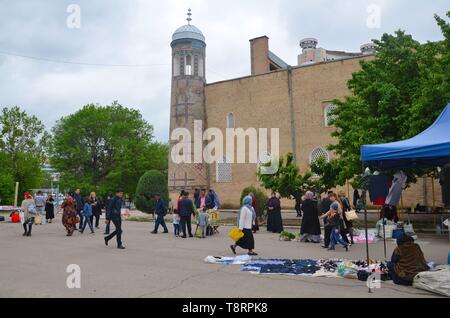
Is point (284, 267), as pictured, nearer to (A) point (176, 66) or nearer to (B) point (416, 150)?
(B) point (416, 150)

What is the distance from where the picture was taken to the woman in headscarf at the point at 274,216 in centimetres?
1808

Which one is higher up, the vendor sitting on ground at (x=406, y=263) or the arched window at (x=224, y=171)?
the arched window at (x=224, y=171)

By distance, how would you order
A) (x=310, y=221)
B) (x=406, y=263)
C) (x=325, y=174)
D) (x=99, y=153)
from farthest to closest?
(x=99, y=153), (x=325, y=174), (x=310, y=221), (x=406, y=263)

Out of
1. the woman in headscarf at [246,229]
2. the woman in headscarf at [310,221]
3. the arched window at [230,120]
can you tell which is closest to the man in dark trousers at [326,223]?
the woman in headscarf at [310,221]

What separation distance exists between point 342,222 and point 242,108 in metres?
25.6

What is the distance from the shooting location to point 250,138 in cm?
3722

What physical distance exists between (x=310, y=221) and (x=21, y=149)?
1248 inches

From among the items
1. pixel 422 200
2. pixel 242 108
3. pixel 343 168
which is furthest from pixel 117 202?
pixel 242 108

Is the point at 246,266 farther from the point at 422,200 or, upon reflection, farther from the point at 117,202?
the point at 422,200

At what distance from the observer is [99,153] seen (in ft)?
159

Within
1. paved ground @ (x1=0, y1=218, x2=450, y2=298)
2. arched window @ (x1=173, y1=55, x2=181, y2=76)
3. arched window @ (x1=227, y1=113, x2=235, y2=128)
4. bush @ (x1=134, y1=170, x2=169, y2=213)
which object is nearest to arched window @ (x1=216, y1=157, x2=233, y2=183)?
arched window @ (x1=227, y1=113, x2=235, y2=128)

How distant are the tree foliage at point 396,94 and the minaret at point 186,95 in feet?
61.8

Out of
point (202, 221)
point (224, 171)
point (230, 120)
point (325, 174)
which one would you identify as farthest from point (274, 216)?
point (230, 120)

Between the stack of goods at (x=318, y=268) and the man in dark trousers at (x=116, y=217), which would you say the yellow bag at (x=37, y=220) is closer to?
the man in dark trousers at (x=116, y=217)
